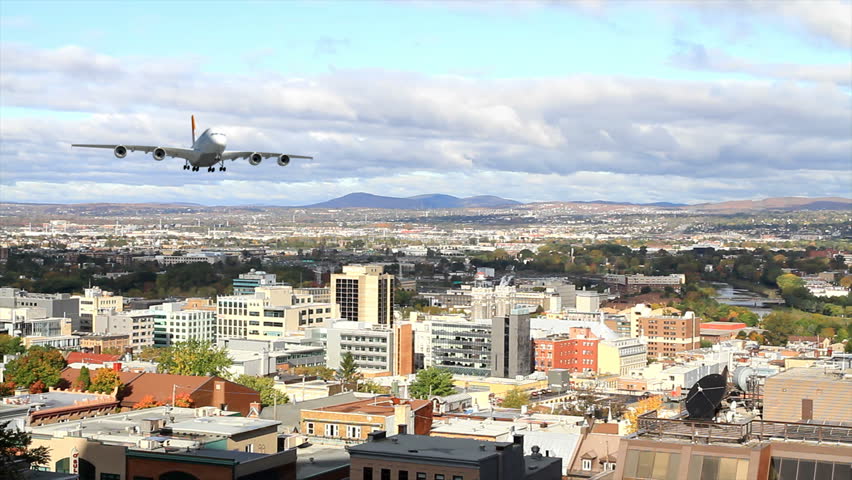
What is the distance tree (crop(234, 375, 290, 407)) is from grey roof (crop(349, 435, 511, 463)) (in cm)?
4956

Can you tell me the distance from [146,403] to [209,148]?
17692 mm

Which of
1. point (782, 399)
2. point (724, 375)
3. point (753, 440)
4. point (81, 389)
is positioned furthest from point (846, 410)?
point (81, 389)

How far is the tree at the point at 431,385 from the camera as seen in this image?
131 metres

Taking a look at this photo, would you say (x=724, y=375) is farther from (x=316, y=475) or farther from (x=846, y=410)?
(x=316, y=475)

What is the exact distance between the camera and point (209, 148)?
245ft

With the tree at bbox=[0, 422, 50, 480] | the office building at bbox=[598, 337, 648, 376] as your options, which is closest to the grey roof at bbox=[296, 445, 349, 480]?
the tree at bbox=[0, 422, 50, 480]

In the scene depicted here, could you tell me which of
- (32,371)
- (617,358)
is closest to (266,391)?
(32,371)

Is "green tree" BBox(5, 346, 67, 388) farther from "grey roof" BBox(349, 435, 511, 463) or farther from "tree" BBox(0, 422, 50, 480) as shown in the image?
"tree" BBox(0, 422, 50, 480)

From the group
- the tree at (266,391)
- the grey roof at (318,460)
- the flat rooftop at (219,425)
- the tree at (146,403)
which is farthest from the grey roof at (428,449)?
the tree at (266,391)

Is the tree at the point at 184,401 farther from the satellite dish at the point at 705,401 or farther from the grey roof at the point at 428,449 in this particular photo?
the satellite dish at the point at 705,401

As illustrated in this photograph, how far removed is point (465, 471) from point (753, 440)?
1195 cm

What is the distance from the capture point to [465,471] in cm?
4547

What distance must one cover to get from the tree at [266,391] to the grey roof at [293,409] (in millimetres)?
5291

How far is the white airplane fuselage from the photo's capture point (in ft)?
244
